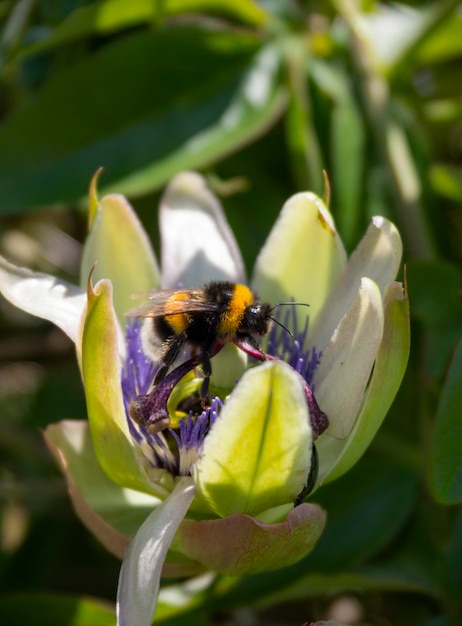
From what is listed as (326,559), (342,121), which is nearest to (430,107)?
(342,121)

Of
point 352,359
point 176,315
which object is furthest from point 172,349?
point 352,359

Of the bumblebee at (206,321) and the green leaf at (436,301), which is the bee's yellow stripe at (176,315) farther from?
the green leaf at (436,301)

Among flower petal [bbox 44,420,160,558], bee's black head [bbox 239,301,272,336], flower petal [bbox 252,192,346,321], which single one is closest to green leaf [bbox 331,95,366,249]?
flower petal [bbox 252,192,346,321]

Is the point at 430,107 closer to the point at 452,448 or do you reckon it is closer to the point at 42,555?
the point at 452,448

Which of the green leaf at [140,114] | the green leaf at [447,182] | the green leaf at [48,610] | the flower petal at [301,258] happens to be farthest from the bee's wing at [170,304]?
the green leaf at [447,182]

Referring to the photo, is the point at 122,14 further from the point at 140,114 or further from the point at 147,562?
the point at 147,562

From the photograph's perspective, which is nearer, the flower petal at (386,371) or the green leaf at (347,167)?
the flower petal at (386,371)

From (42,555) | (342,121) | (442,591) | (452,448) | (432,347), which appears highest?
(342,121)
